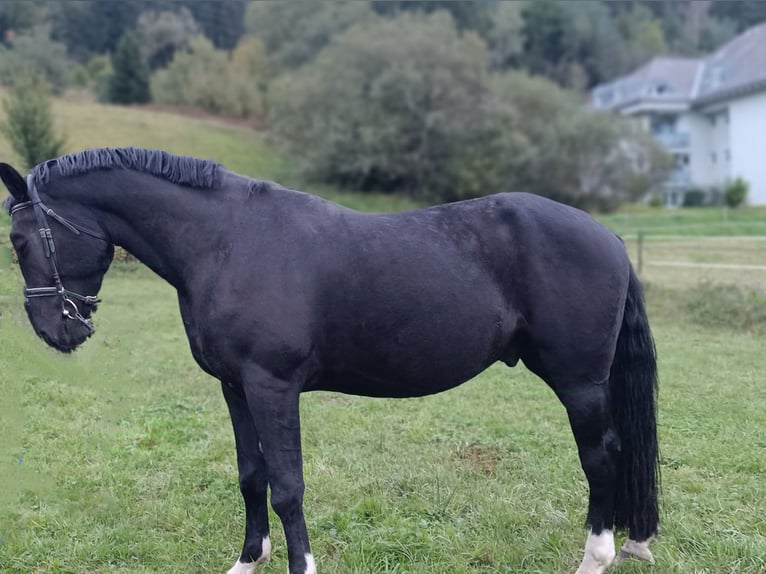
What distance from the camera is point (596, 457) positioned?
3328 mm

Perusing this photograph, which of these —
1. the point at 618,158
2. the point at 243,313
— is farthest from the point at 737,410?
the point at 618,158

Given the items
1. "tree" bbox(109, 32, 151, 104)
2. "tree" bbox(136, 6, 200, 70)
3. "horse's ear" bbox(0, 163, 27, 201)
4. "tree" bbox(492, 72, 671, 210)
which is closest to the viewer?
"horse's ear" bbox(0, 163, 27, 201)

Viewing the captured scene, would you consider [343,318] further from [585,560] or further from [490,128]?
[490,128]

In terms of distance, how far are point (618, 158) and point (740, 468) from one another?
3287 centimetres

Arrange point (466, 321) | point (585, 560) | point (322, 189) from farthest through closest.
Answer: point (322, 189), point (585, 560), point (466, 321)

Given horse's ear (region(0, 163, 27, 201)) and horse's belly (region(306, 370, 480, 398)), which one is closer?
horse's ear (region(0, 163, 27, 201))

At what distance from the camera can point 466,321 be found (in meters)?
3.09

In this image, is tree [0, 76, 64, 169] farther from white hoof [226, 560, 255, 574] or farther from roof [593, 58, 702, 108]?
roof [593, 58, 702, 108]

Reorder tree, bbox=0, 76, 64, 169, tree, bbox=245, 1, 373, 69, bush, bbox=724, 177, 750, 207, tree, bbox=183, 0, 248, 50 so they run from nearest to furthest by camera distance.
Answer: tree, bbox=0, 76, 64, 169, bush, bbox=724, 177, 750, 207, tree, bbox=245, 1, 373, 69, tree, bbox=183, 0, 248, 50

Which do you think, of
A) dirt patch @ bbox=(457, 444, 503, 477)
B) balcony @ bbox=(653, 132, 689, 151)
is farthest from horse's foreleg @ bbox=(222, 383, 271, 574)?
balcony @ bbox=(653, 132, 689, 151)

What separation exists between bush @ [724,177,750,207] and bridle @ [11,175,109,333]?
37736 mm

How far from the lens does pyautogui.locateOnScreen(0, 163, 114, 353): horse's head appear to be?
293cm

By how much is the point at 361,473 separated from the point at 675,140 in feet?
164

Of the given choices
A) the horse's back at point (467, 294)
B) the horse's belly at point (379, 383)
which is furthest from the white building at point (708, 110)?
the horse's belly at point (379, 383)
